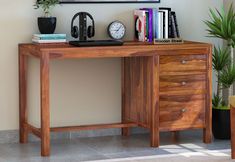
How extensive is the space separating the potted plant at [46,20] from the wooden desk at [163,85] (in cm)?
20

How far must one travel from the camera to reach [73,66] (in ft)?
17.2

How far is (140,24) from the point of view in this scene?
5.27 m

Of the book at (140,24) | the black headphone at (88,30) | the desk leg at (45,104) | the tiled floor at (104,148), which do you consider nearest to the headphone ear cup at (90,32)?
the black headphone at (88,30)

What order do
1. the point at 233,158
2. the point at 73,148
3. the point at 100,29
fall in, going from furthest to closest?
1. the point at 100,29
2. the point at 73,148
3. the point at 233,158

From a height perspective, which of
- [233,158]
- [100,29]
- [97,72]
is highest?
[100,29]

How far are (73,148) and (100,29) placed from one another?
3.28 ft

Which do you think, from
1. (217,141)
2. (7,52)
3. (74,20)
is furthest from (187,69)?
(7,52)

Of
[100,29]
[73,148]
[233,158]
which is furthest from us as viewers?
[100,29]

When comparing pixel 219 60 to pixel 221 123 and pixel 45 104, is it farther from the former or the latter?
pixel 45 104

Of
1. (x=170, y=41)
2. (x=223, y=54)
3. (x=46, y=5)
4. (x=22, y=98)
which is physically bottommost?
(x=22, y=98)

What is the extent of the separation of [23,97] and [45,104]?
18.4 inches

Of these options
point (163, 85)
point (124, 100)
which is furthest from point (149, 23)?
point (124, 100)

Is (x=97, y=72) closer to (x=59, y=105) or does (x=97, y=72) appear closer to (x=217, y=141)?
(x=59, y=105)

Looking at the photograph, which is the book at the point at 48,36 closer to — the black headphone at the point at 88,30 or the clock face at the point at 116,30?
the black headphone at the point at 88,30
